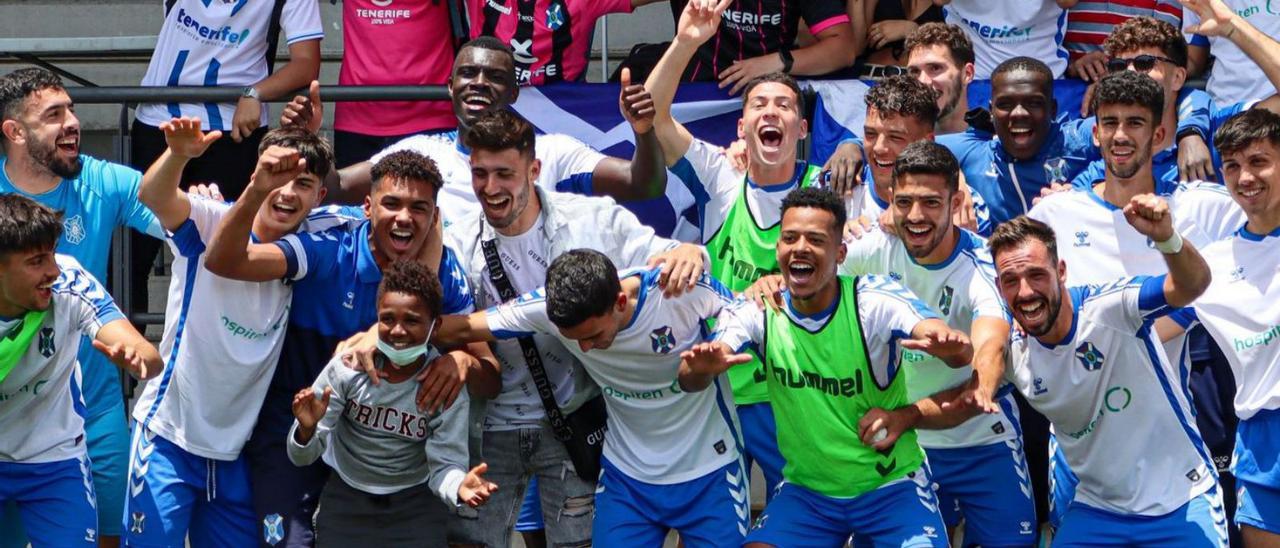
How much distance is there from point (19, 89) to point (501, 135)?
211 centimetres

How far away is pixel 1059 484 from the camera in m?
6.74

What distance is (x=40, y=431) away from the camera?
6625 mm

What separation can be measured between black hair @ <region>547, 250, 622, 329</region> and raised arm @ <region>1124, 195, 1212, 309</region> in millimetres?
1871

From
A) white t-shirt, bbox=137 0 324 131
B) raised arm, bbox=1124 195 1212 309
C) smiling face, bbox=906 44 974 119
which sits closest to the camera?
raised arm, bbox=1124 195 1212 309

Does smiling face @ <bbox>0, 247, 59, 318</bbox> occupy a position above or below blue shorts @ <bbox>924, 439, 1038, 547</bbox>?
above

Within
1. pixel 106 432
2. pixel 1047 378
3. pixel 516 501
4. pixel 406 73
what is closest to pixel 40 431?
pixel 106 432

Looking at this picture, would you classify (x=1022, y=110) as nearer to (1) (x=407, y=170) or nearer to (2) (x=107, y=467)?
(1) (x=407, y=170)

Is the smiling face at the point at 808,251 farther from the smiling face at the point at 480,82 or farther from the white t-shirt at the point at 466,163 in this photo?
the smiling face at the point at 480,82

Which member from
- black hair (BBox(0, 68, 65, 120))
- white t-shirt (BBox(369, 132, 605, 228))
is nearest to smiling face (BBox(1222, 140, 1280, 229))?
white t-shirt (BBox(369, 132, 605, 228))

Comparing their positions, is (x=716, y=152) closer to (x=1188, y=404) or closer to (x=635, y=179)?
(x=635, y=179)

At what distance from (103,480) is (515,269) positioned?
191cm

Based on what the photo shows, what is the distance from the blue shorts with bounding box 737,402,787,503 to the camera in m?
6.86

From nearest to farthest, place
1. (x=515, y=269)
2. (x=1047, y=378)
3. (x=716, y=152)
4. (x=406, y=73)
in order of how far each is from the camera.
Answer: (x=1047, y=378) < (x=515, y=269) < (x=716, y=152) < (x=406, y=73)

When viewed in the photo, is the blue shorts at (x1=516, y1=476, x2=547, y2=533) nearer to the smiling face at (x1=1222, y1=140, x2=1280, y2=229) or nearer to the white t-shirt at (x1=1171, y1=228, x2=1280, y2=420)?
the white t-shirt at (x1=1171, y1=228, x2=1280, y2=420)
